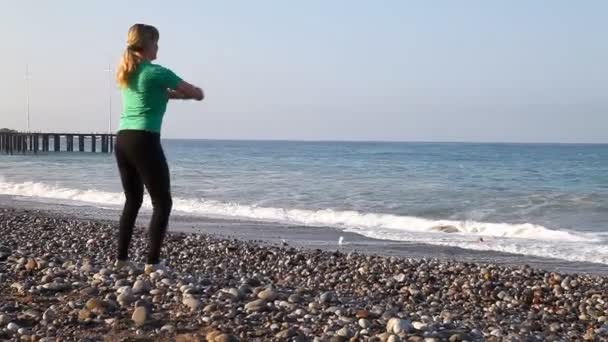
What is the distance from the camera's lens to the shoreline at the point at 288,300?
428cm

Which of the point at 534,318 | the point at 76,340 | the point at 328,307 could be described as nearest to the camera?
the point at 76,340

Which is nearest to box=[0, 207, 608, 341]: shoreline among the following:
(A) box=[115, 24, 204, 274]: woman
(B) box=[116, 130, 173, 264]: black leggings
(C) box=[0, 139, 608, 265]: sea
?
(B) box=[116, 130, 173, 264]: black leggings

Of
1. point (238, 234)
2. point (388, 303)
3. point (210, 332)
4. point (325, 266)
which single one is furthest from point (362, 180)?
point (210, 332)

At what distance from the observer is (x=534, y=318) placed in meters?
6.17

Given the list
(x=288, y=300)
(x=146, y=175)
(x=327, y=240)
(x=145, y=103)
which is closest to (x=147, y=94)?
(x=145, y=103)

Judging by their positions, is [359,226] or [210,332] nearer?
[210,332]

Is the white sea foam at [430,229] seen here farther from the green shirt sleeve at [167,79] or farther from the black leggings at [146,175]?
the green shirt sleeve at [167,79]

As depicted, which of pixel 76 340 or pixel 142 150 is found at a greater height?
pixel 142 150

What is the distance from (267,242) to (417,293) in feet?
16.3

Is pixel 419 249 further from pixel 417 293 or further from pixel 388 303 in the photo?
pixel 388 303

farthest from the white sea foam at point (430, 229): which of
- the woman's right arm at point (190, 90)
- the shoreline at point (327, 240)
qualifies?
the woman's right arm at point (190, 90)

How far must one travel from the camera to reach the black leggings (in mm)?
5406

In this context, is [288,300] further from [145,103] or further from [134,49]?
[134,49]

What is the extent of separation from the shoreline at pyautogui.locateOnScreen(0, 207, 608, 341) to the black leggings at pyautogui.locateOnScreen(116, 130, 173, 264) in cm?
35
